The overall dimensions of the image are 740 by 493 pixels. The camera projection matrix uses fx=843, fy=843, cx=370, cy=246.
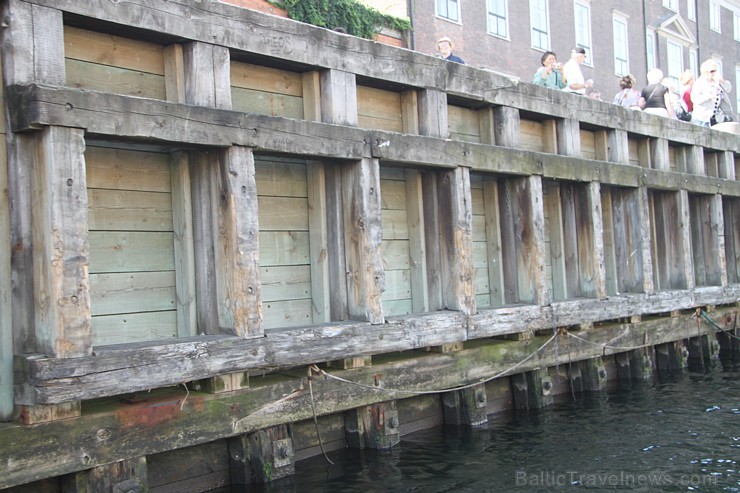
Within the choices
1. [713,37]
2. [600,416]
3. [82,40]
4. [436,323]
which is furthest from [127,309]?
[713,37]

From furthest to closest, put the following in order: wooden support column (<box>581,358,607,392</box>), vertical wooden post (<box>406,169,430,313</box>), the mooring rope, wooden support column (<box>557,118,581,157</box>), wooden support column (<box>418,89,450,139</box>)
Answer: the mooring rope < wooden support column (<box>581,358,607,392</box>) < wooden support column (<box>557,118,581,157</box>) < vertical wooden post (<box>406,169,430,313</box>) < wooden support column (<box>418,89,450,139</box>)

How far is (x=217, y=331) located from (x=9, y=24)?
8.02 feet

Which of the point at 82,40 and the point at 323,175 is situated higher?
the point at 82,40

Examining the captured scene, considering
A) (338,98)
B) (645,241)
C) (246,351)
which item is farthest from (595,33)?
(246,351)

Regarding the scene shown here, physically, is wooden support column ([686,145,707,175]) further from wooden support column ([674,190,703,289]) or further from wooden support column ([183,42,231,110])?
wooden support column ([183,42,231,110])

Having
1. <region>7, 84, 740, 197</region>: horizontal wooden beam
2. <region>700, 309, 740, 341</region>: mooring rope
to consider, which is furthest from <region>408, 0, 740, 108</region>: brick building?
<region>7, 84, 740, 197</region>: horizontal wooden beam

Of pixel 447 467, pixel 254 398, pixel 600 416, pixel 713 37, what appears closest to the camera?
pixel 254 398

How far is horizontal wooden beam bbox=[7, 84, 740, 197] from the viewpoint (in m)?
5.00

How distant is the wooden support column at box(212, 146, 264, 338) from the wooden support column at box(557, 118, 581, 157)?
4869 mm

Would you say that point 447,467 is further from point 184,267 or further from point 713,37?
point 713,37

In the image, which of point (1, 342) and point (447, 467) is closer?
point (1, 342)

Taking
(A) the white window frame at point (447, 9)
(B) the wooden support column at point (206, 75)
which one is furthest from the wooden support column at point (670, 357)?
(A) the white window frame at point (447, 9)

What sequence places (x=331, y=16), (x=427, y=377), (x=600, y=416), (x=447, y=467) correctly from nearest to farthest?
(x=447, y=467), (x=427, y=377), (x=600, y=416), (x=331, y=16)

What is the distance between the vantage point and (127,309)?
586 cm
